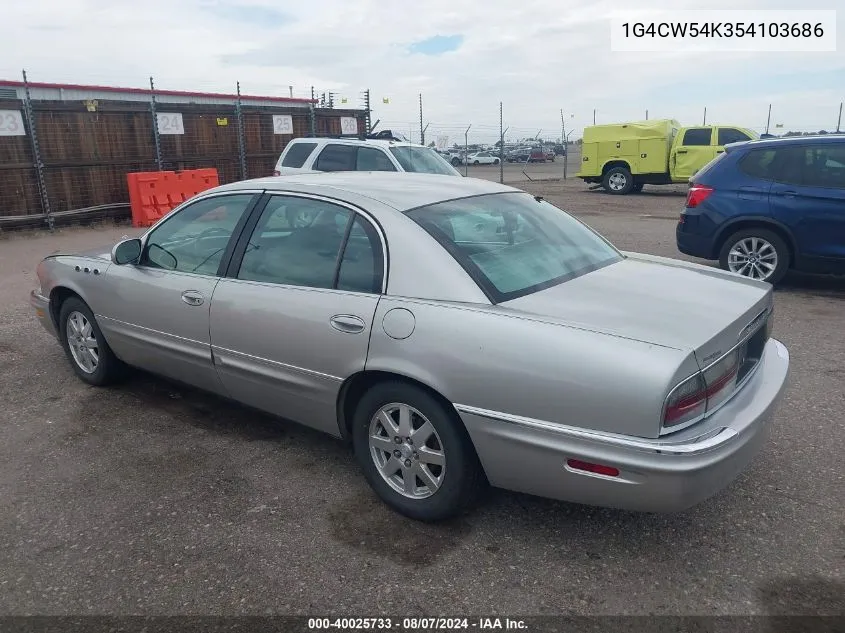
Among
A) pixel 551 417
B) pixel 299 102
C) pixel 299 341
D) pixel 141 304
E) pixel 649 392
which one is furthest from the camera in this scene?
pixel 299 102

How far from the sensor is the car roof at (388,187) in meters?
3.47

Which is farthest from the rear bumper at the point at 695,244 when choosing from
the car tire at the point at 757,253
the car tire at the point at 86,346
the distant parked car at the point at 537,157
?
the distant parked car at the point at 537,157

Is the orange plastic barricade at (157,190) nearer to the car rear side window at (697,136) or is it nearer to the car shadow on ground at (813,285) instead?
the car shadow on ground at (813,285)

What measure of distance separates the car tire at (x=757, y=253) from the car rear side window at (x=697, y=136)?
38.7 ft

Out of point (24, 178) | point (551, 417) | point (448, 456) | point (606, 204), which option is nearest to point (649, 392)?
point (551, 417)

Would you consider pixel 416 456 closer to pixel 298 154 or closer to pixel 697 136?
pixel 298 154

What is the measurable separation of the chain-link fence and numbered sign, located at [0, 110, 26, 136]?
15 millimetres

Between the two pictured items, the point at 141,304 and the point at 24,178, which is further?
the point at 24,178

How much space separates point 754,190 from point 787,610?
574 cm

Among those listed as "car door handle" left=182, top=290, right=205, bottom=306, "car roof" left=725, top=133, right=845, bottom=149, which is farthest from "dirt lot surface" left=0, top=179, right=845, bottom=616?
"car roof" left=725, top=133, right=845, bottom=149

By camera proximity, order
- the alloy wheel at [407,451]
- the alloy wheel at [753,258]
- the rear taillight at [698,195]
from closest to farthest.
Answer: the alloy wheel at [407,451]
the alloy wheel at [753,258]
the rear taillight at [698,195]

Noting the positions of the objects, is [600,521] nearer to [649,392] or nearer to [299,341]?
[649,392]

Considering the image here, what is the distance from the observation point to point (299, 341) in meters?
3.35

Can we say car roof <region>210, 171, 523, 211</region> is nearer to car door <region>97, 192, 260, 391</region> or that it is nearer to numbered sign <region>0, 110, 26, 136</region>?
car door <region>97, 192, 260, 391</region>
